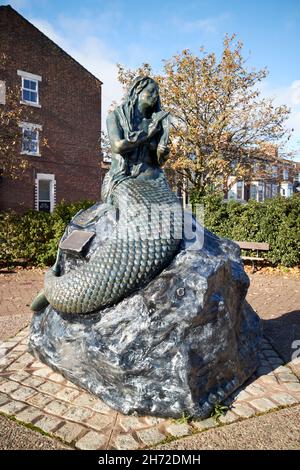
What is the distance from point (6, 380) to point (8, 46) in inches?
785

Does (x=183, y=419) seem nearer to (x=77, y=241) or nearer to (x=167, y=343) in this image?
(x=167, y=343)

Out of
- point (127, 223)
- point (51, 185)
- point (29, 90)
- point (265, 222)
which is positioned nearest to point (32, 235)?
point (265, 222)

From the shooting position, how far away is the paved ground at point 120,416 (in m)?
2.77

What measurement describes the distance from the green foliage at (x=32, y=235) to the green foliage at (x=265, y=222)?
422 centimetres

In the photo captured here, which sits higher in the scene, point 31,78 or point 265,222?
point 31,78

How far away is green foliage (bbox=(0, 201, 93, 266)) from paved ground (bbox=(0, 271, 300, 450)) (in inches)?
239

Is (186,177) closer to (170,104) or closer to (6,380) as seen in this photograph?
(170,104)

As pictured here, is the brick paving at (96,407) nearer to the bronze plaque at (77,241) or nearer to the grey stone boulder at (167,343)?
the grey stone boulder at (167,343)

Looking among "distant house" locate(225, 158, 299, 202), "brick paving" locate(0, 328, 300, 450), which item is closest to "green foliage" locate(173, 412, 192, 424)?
"brick paving" locate(0, 328, 300, 450)

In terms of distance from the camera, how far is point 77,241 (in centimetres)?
362

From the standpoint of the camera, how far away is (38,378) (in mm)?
3775

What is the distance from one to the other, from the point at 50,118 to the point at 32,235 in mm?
12554

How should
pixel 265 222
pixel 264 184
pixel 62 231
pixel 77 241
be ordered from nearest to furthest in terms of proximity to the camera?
pixel 77 241 → pixel 62 231 → pixel 265 222 → pixel 264 184

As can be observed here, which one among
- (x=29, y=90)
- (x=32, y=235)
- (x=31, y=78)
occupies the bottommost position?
(x=32, y=235)
